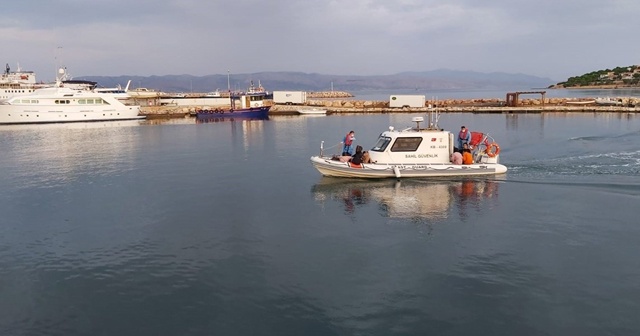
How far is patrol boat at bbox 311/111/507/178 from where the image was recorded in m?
26.9

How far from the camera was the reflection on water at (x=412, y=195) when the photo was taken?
70.3ft

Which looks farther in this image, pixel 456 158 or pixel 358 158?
pixel 456 158

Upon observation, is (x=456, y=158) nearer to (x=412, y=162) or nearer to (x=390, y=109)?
(x=412, y=162)

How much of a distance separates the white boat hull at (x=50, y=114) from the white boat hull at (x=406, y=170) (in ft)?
191

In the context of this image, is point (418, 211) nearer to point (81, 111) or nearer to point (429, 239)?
point (429, 239)

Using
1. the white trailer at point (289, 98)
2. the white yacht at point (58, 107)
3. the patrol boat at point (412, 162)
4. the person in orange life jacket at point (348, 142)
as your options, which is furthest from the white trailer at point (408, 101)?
the patrol boat at point (412, 162)

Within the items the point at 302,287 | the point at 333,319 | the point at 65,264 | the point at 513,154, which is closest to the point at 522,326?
the point at 333,319

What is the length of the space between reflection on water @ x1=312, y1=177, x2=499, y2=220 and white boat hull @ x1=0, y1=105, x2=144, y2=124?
58.0 metres

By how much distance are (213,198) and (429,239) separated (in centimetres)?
1135

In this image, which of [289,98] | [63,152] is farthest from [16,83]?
[63,152]

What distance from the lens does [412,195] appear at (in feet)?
78.9

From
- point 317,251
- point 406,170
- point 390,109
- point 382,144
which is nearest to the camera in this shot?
point 317,251

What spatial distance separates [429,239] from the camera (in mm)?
17531

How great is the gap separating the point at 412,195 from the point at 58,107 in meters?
65.6
